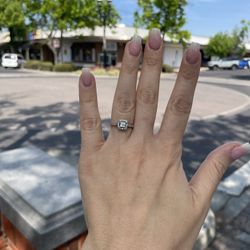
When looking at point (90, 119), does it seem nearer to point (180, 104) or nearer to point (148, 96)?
point (148, 96)

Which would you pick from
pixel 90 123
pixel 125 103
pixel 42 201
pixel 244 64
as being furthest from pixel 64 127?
pixel 244 64

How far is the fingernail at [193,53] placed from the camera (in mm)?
1093

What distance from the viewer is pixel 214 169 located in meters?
1.30

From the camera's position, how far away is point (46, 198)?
6.20 feet

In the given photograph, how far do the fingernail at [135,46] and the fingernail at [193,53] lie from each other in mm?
205

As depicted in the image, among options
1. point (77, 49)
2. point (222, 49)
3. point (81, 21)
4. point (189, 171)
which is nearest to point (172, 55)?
point (222, 49)

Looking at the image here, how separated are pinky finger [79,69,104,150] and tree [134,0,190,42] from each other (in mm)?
23169

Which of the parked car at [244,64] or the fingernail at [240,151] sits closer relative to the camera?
the fingernail at [240,151]

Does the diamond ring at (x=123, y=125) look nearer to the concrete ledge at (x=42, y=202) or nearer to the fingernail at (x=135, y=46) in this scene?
the fingernail at (x=135, y=46)

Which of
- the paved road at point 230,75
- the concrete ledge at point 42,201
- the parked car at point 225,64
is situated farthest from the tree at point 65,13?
the concrete ledge at point 42,201

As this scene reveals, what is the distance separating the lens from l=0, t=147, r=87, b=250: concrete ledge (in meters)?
1.68

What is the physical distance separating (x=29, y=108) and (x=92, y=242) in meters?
7.86

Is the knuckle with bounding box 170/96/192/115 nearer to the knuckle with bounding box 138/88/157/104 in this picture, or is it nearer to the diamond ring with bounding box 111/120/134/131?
the knuckle with bounding box 138/88/157/104

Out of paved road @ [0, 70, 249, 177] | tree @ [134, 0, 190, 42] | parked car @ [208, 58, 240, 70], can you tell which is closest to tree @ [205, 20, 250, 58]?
parked car @ [208, 58, 240, 70]
